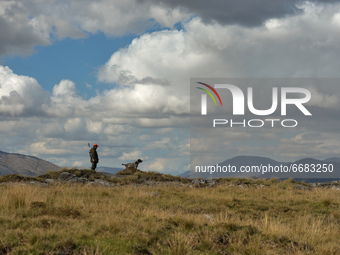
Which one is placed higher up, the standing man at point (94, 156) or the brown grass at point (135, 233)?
the standing man at point (94, 156)

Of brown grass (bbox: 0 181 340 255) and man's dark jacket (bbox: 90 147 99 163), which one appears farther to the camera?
man's dark jacket (bbox: 90 147 99 163)

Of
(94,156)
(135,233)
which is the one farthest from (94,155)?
(135,233)

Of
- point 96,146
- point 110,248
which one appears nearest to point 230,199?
point 110,248

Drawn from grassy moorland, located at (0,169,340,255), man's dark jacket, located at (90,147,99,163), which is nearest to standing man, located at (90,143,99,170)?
man's dark jacket, located at (90,147,99,163)

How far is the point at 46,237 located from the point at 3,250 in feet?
3.35

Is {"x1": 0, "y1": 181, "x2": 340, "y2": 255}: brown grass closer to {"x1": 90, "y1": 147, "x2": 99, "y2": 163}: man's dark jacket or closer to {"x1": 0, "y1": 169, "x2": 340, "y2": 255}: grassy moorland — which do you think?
{"x1": 0, "y1": 169, "x2": 340, "y2": 255}: grassy moorland

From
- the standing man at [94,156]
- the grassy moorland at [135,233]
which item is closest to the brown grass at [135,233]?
the grassy moorland at [135,233]

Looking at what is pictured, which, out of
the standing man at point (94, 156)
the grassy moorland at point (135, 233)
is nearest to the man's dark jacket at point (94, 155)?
the standing man at point (94, 156)

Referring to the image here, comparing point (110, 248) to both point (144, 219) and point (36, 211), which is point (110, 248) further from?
point (36, 211)

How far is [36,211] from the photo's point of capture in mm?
12523

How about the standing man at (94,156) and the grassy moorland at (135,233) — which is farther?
the standing man at (94,156)

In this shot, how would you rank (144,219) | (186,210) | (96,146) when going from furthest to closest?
(96,146)
(186,210)
(144,219)

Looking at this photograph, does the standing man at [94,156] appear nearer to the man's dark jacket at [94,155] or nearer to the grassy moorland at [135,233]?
the man's dark jacket at [94,155]

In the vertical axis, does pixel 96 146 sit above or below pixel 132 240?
above
